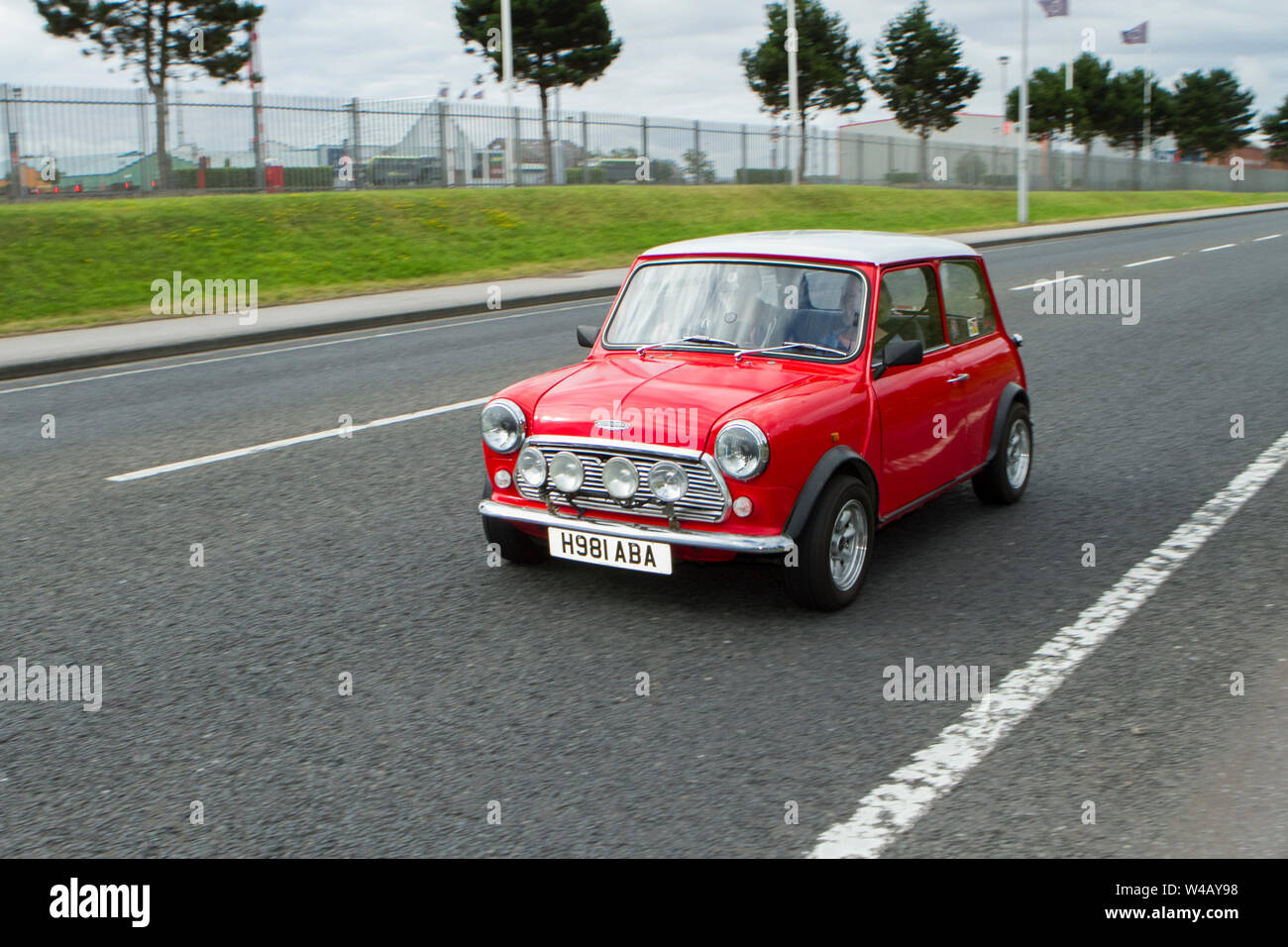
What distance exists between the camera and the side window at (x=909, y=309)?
5.77 meters

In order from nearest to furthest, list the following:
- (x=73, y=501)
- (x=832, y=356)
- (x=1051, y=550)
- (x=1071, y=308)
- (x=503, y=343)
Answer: (x=832, y=356) < (x=1051, y=550) < (x=73, y=501) < (x=503, y=343) < (x=1071, y=308)

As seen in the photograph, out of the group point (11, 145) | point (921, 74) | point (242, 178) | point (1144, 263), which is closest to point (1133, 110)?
point (921, 74)

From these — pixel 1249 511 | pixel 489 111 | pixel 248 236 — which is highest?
pixel 489 111

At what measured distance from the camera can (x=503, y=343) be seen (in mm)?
14023

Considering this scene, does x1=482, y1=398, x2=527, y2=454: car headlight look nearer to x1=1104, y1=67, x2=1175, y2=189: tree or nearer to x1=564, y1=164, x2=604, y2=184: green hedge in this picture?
x1=564, y1=164, x2=604, y2=184: green hedge

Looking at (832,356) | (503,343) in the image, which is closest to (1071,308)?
(503,343)

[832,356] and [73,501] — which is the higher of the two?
[832,356]

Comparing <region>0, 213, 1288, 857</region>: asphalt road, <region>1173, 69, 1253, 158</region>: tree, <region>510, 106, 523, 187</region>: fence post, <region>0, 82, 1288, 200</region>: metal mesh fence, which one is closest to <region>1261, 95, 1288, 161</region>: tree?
<region>1173, 69, 1253, 158</region>: tree

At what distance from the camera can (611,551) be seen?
5160mm

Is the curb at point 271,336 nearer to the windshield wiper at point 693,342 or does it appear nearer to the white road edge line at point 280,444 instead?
the white road edge line at point 280,444

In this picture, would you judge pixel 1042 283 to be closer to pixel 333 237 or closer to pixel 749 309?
pixel 333 237

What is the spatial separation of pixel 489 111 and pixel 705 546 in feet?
95.1

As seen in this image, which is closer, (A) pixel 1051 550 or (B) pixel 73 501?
(A) pixel 1051 550
